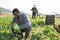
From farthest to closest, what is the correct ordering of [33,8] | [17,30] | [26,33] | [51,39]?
[33,8] < [51,39] < [26,33] < [17,30]

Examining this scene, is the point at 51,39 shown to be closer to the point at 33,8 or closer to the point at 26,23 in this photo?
the point at 26,23

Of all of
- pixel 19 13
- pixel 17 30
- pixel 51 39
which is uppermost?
A: pixel 19 13

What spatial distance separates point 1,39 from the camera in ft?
27.6

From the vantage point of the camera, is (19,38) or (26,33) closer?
(19,38)

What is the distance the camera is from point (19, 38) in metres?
8.18

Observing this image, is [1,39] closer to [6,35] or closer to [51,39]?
[6,35]

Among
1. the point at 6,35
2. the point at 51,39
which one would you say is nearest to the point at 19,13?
the point at 6,35

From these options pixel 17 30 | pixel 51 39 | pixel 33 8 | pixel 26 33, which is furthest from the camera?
pixel 33 8

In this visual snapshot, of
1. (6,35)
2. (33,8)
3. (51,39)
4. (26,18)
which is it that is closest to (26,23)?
(26,18)

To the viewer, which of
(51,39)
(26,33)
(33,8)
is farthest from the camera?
(33,8)

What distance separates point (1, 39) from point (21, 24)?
0.84 m

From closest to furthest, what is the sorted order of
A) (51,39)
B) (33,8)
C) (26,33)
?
A: (26,33) → (51,39) → (33,8)

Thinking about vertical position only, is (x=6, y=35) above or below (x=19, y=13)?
below

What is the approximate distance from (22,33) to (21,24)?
30 centimetres
